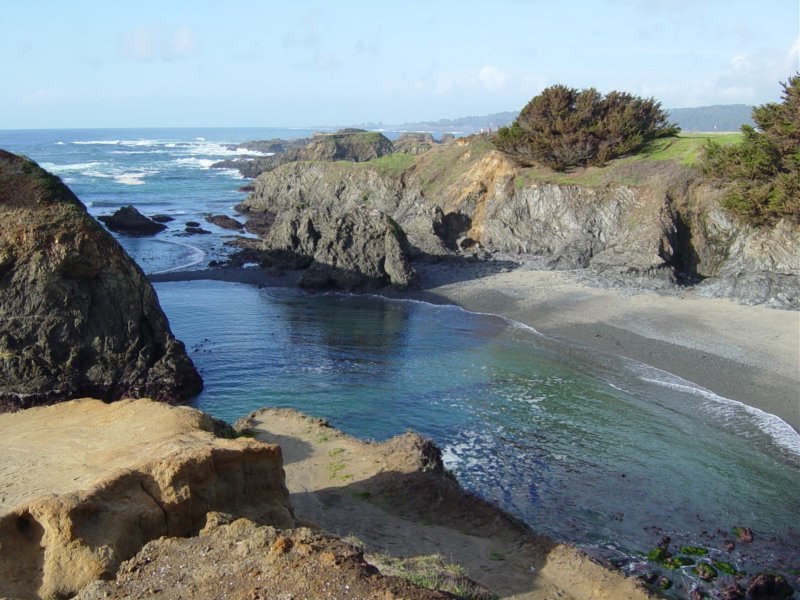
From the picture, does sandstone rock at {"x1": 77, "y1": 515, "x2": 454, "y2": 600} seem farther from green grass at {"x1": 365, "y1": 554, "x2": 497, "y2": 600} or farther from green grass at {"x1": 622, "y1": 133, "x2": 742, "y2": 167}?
green grass at {"x1": 622, "y1": 133, "x2": 742, "y2": 167}

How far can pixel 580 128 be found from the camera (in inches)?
1934

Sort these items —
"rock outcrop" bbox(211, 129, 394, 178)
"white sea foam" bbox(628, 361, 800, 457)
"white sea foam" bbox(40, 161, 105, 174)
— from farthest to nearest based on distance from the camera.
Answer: "white sea foam" bbox(40, 161, 105, 174) → "rock outcrop" bbox(211, 129, 394, 178) → "white sea foam" bbox(628, 361, 800, 457)

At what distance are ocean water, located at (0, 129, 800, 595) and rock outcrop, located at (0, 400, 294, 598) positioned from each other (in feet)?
25.6

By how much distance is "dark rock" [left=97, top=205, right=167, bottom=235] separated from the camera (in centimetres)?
5766

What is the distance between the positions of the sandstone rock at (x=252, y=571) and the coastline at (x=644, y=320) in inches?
768

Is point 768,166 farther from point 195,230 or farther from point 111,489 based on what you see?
point 195,230

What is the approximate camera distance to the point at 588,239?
43.8 meters

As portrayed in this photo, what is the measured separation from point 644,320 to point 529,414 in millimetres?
11831

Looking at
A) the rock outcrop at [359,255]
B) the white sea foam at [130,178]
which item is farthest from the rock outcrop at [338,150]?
the rock outcrop at [359,255]

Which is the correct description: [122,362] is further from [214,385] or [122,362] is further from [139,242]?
[139,242]

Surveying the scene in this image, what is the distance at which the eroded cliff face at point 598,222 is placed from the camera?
37156mm

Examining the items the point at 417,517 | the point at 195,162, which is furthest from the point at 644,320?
the point at 195,162

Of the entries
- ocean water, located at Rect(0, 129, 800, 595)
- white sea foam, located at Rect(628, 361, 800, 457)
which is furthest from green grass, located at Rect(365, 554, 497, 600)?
white sea foam, located at Rect(628, 361, 800, 457)

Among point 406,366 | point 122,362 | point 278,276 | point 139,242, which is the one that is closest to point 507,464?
point 406,366
